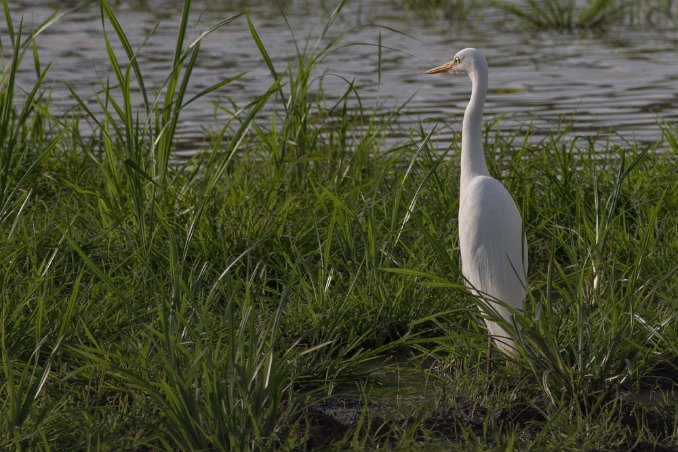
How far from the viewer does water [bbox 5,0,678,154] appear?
8.21 m

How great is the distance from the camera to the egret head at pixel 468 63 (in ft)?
13.0

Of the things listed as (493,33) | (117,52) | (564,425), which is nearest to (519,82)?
(493,33)

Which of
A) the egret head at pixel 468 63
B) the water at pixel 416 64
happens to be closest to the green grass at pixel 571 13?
the water at pixel 416 64

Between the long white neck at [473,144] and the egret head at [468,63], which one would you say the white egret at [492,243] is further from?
the egret head at [468,63]

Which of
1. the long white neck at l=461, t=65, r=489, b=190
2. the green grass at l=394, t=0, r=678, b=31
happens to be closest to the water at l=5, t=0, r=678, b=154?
the green grass at l=394, t=0, r=678, b=31

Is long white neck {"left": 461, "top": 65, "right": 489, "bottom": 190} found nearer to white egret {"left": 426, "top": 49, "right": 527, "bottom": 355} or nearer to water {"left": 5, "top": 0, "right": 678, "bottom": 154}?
white egret {"left": 426, "top": 49, "right": 527, "bottom": 355}

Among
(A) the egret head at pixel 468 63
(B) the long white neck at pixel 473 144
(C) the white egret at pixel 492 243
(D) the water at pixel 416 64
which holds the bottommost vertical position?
(D) the water at pixel 416 64

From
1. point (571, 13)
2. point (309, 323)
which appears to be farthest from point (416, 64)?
point (309, 323)

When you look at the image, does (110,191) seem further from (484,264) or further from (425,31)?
(425,31)

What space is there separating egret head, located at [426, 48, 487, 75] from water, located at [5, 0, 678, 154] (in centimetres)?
201

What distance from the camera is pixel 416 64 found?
1112 centimetres

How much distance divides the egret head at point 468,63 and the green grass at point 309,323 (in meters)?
0.55

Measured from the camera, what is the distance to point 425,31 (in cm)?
1345

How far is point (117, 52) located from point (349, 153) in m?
7.03
